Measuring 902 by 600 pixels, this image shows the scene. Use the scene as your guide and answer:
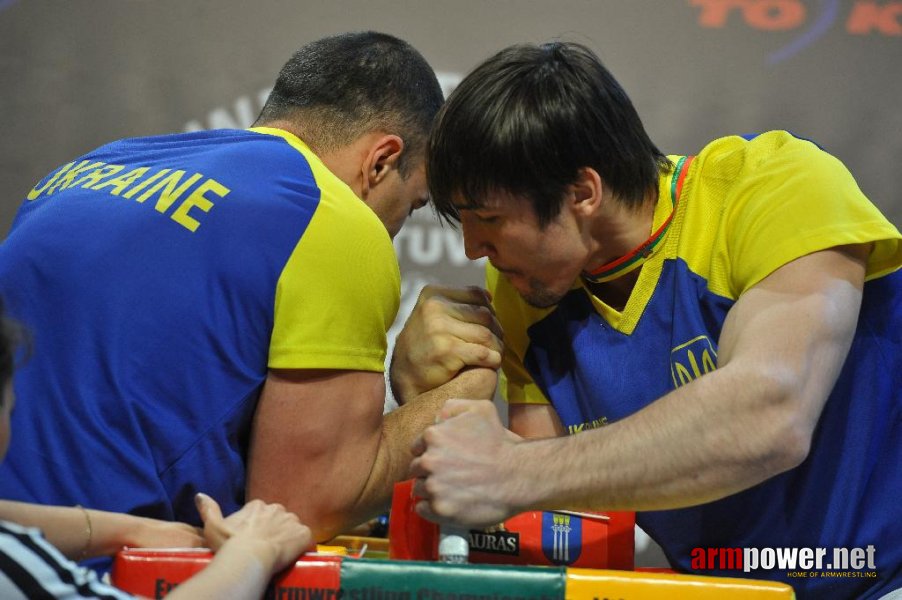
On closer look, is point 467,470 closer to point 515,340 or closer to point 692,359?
point 692,359

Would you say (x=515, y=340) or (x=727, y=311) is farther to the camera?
(x=515, y=340)

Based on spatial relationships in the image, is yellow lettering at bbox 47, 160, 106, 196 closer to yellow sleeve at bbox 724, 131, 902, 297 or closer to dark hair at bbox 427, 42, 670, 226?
dark hair at bbox 427, 42, 670, 226

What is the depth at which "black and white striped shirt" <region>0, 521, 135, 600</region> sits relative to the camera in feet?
2.60

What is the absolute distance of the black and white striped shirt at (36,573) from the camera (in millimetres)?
792

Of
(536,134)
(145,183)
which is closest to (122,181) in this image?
(145,183)

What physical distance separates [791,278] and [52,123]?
1806 mm

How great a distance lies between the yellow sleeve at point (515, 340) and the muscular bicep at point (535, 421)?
0.01 metres

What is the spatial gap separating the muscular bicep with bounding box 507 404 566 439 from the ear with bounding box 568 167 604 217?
32 centimetres

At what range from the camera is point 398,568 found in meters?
0.91

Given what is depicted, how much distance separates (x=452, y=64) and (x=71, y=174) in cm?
114

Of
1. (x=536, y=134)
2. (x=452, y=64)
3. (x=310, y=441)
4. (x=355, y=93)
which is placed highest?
(x=452, y=64)

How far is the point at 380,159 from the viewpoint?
5.30 feet

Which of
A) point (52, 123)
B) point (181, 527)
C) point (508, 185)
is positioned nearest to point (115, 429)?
point (181, 527)

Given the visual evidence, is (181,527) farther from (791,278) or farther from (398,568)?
(791,278)
